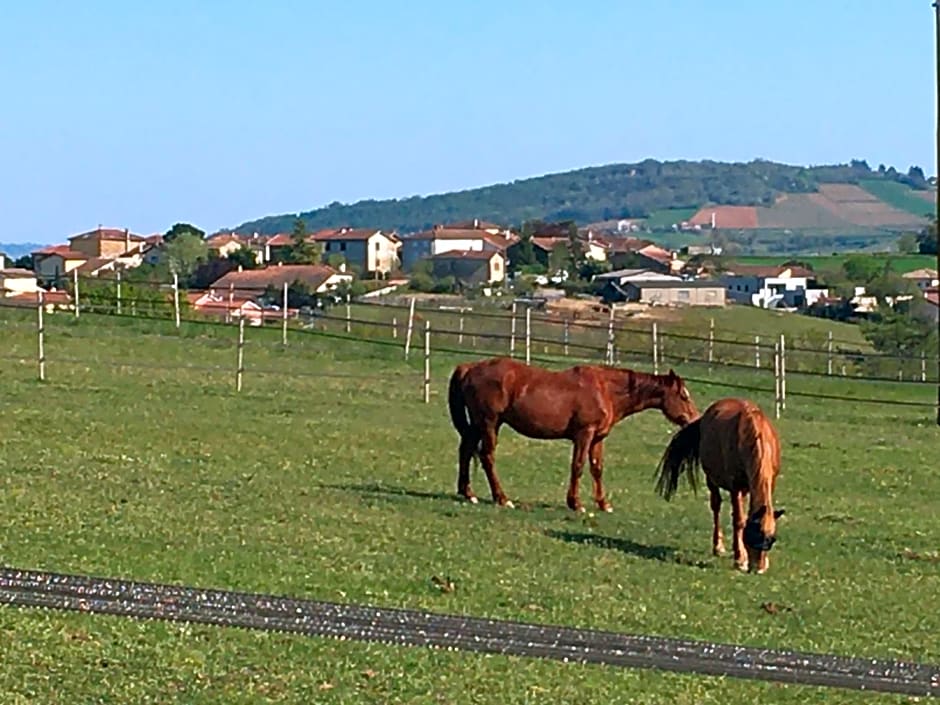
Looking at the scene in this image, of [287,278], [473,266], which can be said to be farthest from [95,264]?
[287,278]

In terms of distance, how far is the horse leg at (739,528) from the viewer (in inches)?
438

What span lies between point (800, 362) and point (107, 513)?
30.1 metres

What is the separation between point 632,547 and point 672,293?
170 feet

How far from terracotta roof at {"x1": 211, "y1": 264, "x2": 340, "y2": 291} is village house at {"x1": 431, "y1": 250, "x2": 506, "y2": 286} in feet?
66.0

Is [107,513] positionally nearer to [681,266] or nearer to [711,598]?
[711,598]

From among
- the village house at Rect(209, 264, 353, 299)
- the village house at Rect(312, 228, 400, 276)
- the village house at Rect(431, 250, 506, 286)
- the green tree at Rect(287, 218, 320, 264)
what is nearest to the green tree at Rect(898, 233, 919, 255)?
the village house at Rect(431, 250, 506, 286)

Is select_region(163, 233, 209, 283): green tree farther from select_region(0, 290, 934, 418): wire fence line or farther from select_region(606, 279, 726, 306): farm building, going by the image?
select_region(0, 290, 934, 418): wire fence line

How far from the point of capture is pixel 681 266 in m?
87.0

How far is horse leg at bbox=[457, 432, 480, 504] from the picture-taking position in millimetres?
13727

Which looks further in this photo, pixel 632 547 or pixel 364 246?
pixel 364 246

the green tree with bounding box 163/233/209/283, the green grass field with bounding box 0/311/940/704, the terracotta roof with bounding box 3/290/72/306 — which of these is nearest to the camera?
the green grass field with bounding box 0/311/940/704

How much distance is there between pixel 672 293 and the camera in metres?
63.0

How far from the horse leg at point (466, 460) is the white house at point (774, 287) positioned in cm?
5086

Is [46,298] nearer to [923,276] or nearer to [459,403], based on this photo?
[459,403]
